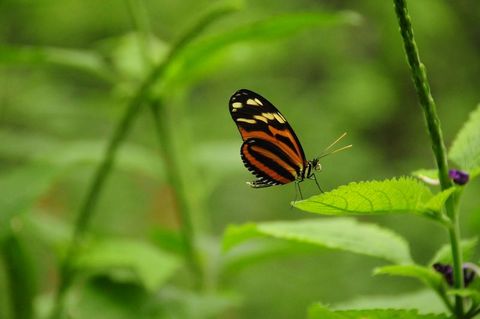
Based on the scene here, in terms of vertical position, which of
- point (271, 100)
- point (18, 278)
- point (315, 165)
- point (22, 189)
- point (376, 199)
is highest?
point (271, 100)

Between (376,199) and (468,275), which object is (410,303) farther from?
(376,199)

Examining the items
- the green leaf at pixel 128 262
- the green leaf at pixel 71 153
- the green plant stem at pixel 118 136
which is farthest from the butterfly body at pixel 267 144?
the green leaf at pixel 71 153

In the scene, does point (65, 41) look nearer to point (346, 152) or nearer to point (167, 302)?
point (346, 152)

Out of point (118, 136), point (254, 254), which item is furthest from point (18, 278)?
point (254, 254)

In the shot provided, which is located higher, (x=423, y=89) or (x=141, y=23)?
(x=141, y=23)

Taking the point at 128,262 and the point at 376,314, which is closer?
the point at 376,314

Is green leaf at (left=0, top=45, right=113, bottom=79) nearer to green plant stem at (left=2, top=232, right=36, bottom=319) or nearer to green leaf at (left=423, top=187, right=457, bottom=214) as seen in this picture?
green plant stem at (left=2, top=232, right=36, bottom=319)
